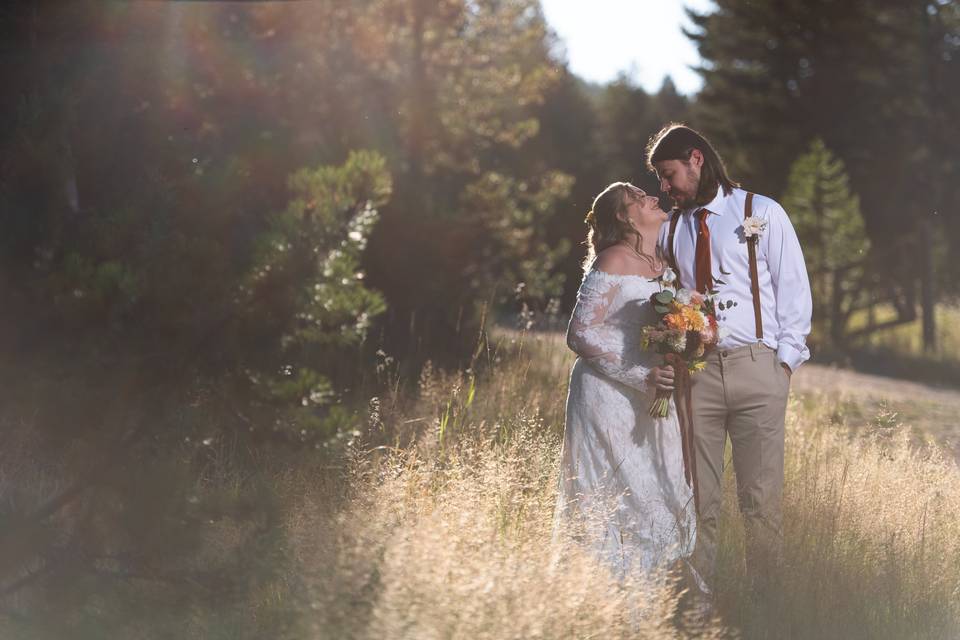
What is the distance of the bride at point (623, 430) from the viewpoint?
4.86 metres

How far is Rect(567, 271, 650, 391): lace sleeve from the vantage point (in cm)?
486

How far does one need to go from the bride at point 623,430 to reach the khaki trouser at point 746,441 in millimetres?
A: 120

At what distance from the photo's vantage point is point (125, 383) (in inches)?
149

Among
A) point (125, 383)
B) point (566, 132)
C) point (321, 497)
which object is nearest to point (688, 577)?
point (321, 497)

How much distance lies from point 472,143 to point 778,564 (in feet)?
52.0

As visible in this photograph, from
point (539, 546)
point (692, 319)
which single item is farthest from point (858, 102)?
point (539, 546)

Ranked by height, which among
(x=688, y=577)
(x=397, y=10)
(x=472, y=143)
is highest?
(x=397, y=10)

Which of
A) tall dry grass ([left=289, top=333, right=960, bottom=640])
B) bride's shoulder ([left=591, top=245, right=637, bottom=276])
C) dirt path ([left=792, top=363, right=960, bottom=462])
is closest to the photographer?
tall dry grass ([left=289, top=333, right=960, bottom=640])

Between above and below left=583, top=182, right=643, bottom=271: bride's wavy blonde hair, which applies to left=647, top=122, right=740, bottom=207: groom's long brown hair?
above

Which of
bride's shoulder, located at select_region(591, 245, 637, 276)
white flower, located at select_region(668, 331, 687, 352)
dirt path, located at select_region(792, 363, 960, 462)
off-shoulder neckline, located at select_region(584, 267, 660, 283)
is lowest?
dirt path, located at select_region(792, 363, 960, 462)

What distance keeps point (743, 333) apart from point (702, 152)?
80 cm

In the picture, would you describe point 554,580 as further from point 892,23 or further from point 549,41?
point 549,41

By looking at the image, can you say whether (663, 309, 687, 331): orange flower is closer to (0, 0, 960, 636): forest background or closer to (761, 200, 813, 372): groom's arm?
(761, 200, 813, 372): groom's arm

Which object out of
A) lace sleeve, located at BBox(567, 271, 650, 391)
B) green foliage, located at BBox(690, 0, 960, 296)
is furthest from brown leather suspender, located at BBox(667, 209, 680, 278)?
green foliage, located at BBox(690, 0, 960, 296)
